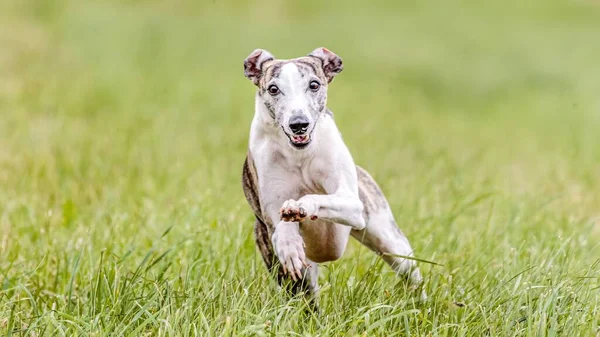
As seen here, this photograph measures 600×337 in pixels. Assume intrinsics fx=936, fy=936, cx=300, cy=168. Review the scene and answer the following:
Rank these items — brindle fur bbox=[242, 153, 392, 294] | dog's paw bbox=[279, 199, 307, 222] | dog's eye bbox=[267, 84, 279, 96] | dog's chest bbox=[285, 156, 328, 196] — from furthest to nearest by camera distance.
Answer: brindle fur bbox=[242, 153, 392, 294]
dog's chest bbox=[285, 156, 328, 196]
dog's eye bbox=[267, 84, 279, 96]
dog's paw bbox=[279, 199, 307, 222]

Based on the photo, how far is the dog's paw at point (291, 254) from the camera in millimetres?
3699

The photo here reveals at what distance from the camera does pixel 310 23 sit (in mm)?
16500

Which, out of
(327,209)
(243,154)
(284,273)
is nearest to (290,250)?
(327,209)

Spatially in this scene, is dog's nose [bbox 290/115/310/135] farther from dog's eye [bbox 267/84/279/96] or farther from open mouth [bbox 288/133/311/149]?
dog's eye [bbox 267/84/279/96]

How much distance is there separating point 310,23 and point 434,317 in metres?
13.1

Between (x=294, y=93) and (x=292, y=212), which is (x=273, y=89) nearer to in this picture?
(x=294, y=93)

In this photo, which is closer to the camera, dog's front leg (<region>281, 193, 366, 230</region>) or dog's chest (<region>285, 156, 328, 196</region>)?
dog's front leg (<region>281, 193, 366, 230</region>)

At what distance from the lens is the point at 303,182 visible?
4031mm

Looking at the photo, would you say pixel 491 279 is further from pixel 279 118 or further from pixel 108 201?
pixel 108 201

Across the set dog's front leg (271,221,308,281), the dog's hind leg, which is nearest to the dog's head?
dog's front leg (271,221,308,281)

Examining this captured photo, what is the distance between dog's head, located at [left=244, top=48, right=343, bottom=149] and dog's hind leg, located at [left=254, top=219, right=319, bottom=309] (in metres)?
0.62

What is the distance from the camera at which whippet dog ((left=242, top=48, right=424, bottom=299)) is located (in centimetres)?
371

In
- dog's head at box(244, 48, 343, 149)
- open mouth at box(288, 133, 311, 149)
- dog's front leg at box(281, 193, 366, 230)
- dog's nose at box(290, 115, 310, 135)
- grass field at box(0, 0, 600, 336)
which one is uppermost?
dog's head at box(244, 48, 343, 149)

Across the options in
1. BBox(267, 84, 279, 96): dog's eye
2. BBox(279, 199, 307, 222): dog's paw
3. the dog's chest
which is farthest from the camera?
the dog's chest
